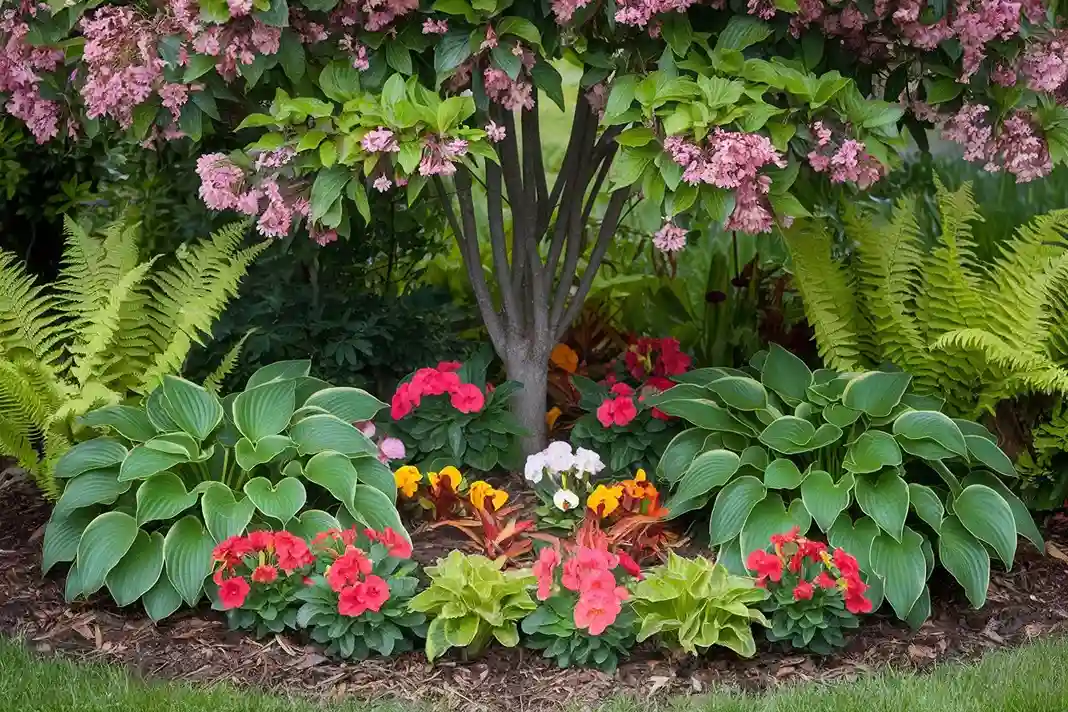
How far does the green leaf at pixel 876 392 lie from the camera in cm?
387

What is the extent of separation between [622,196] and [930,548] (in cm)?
150

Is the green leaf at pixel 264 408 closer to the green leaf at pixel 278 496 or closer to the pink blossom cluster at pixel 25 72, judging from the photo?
the green leaf at pixel 278 496

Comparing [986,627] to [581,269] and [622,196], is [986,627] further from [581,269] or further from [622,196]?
[581,269]

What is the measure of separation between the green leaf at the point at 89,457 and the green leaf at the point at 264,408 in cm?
36

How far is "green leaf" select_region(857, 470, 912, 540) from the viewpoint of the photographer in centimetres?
364

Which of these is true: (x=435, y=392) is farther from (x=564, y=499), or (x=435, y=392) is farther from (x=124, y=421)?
(x=124, y=421)

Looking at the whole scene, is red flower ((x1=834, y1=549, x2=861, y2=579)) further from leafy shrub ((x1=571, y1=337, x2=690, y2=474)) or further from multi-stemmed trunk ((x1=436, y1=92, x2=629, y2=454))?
multi-stemmed trunk ((x1=436, y1=92, x2=629, y2=454))

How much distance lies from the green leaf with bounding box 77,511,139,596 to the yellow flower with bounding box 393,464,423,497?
82 centimetres

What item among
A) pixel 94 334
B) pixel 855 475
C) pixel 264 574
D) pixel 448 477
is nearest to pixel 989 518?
pixel 855 475

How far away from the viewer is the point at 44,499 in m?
4.40

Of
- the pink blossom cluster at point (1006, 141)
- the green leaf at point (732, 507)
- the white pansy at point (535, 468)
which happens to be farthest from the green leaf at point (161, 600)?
the pink blossom cluster at point (1006, 141)

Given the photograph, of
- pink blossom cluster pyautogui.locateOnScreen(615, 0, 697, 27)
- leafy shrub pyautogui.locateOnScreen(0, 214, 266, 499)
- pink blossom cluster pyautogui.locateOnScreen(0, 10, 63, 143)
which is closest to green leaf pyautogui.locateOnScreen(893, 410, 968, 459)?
pink blossom cluster pyautogui.locateOnScreen(615, 0, 697, 27)

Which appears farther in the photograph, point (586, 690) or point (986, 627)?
point (986, 627)

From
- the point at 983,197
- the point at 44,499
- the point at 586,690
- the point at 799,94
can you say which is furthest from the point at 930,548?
the point at 983,197
